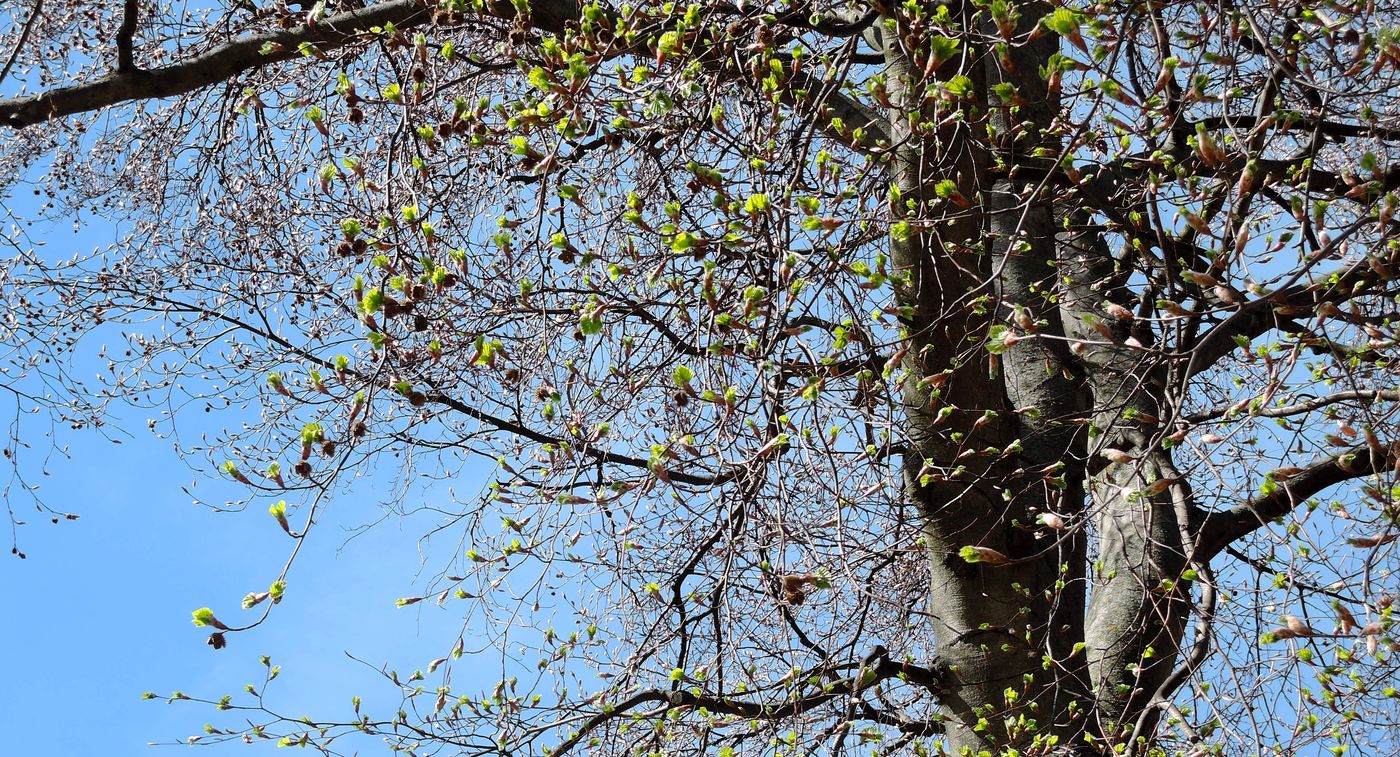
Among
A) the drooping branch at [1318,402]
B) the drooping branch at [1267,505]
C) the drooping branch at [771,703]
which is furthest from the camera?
the drooping branch at [1267,505]

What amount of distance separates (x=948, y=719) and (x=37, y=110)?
5133mm

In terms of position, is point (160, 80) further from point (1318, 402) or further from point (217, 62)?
point (1318, 402)

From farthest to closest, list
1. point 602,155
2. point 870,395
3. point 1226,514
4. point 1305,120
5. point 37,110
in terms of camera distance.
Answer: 1. point 37,110
2. point 602,155
3. point 1226,514
4. point 1305,120
5. point 870,395

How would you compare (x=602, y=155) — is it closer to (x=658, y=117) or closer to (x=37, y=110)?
(x=658, y=117)

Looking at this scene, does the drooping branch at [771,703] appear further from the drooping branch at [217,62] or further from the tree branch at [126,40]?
the tree branch at [126,40]

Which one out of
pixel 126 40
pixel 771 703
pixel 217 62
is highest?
pixel 126 40

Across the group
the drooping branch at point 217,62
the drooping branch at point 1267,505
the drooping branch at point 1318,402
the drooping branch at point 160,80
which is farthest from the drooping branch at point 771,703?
the drooping branch at point 160,80

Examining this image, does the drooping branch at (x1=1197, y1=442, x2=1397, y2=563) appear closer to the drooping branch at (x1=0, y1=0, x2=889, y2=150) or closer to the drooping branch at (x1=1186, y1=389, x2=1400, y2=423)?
the drooping branch at (x1=1186, y1=389, x2=1400, y2=423)

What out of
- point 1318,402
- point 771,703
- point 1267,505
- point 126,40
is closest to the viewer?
point 1318,402

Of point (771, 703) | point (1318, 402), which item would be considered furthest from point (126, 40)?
point (1318, 402)

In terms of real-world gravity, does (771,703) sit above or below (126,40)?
below

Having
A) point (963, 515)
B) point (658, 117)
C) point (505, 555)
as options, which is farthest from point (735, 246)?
point (963, 515)

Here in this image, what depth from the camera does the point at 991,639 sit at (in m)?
4.55

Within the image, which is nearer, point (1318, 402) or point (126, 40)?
point (1318, 402)
